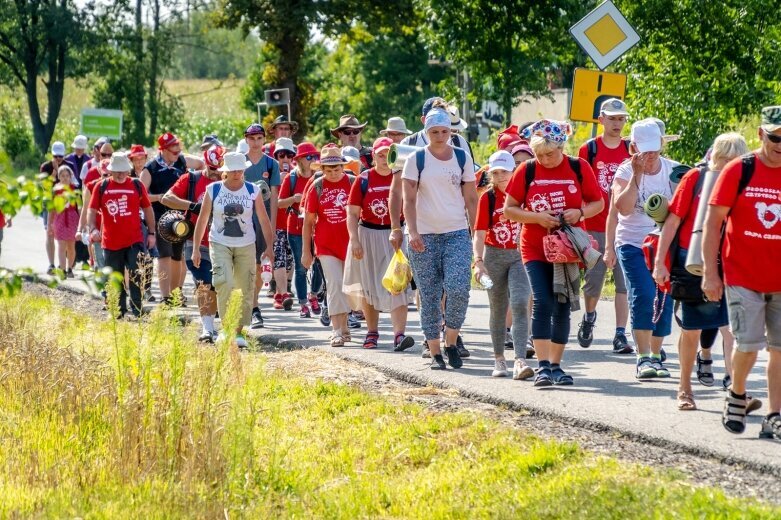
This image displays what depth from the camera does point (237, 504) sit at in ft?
21.9

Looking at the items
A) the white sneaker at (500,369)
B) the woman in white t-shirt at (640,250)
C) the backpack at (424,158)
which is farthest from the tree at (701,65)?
the white sneaker at (500,369)

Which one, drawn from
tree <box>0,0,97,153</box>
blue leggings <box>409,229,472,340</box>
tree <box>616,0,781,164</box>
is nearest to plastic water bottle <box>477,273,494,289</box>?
blue leggings <box>409,229,472,340</box>

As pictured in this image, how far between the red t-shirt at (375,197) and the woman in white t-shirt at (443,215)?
168cm

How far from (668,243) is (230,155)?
4818 mm

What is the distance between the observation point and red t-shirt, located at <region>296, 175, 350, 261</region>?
1278 cm

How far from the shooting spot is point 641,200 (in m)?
10.0

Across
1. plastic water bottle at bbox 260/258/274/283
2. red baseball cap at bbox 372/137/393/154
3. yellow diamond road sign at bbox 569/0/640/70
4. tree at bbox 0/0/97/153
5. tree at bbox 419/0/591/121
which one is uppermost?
tree at bbox 0/0/97/153

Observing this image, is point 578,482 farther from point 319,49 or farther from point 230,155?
point 319,49

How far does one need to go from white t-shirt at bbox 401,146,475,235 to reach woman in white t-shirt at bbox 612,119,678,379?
1168 mm

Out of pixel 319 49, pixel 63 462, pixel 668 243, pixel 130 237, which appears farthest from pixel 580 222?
pixel 319 49

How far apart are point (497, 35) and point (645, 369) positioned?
1139 cm

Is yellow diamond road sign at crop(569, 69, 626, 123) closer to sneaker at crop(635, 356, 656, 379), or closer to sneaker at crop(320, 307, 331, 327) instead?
sneaker at crop(320, 307, 331, 327)

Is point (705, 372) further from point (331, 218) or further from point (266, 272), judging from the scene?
point (266, 272)

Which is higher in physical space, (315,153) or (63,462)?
(315,153)
